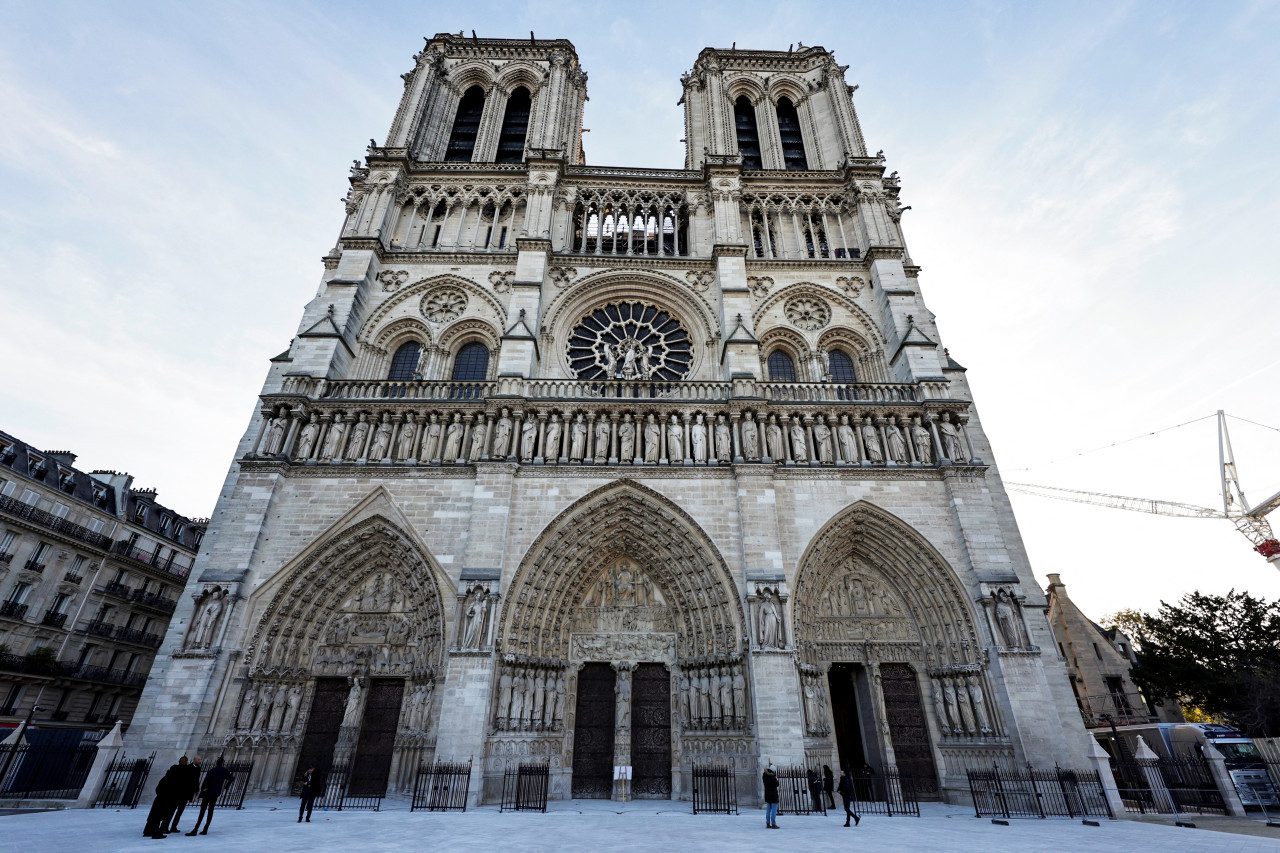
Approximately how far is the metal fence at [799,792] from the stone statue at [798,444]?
6480 millimetres

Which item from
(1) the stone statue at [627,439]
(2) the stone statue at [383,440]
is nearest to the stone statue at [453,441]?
(2) the stone statue at [383,440]

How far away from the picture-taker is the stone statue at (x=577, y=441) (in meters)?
13.9

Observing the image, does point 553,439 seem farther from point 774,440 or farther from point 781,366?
point 781,366

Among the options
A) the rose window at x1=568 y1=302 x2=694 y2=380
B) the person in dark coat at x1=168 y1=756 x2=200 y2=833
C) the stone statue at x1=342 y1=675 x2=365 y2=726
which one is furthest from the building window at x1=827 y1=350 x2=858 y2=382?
the person in dark coat at x1=168 y1=756 x2=200 y2=833

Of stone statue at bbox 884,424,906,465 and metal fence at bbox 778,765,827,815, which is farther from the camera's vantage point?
stone statue at bbox 884,424,906,465

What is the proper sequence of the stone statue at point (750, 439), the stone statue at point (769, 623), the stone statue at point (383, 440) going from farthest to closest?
the stone statue at point (383, 440)
the stone statue at point (750, 439)
the stone statue at point (769, 623)

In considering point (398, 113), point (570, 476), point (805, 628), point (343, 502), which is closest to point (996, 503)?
point (805, 628)

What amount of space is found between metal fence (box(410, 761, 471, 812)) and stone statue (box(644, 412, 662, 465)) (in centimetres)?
713

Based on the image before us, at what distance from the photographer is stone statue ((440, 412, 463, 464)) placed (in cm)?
1393

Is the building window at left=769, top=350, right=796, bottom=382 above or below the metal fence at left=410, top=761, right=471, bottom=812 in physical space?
above

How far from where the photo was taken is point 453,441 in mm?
14117

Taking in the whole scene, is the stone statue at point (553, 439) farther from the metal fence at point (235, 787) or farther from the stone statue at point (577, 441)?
the metal fence at point (235, 787)

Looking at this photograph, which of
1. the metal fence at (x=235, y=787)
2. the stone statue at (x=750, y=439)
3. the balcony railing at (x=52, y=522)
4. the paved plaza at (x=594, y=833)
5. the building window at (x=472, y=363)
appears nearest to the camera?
the paved plaza at (x=594, y=833)

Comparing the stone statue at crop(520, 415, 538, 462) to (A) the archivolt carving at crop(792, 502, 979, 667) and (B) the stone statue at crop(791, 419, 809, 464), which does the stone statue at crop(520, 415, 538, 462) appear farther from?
(A) the archivolt carving at crop(792, 502, 979, 667)
